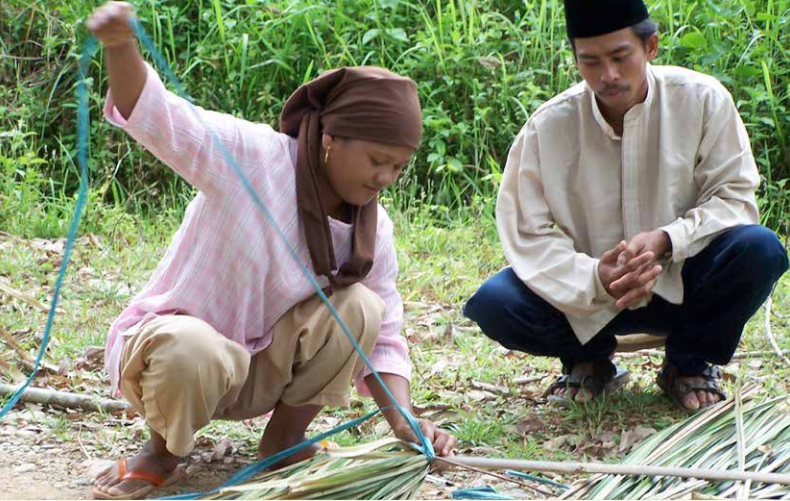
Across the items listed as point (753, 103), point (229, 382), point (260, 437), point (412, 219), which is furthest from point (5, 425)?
point (753, 103)

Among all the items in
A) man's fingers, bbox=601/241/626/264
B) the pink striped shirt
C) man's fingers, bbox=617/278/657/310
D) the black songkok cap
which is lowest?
man's fingers, bbox=617/278/657/310

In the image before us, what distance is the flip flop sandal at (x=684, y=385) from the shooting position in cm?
334

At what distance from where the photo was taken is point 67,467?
3.09 meters

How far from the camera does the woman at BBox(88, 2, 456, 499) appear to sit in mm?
2639

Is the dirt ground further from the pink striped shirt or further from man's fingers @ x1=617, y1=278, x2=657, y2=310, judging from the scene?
man's fingers @ x1=617, y1=278, x2=657, y2=310

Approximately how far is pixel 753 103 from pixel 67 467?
3809 millimetres

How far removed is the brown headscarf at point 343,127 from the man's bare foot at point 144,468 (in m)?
0.59

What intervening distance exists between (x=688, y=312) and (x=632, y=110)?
24.6 inches

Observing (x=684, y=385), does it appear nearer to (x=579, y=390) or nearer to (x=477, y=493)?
(x=579, y=390)

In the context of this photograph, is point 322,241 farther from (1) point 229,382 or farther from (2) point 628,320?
(2) point 628,320

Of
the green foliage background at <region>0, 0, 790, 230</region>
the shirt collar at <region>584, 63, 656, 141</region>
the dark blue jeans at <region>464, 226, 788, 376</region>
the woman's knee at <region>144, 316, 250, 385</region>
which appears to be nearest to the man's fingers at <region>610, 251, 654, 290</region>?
the dark blue jeans at <region>464, 226, 788, 376</region>

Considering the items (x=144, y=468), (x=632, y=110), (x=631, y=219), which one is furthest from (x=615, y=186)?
(x=144, y=468)

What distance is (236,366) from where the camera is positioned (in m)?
2.72

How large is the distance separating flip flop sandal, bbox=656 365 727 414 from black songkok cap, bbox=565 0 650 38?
1.07 m
